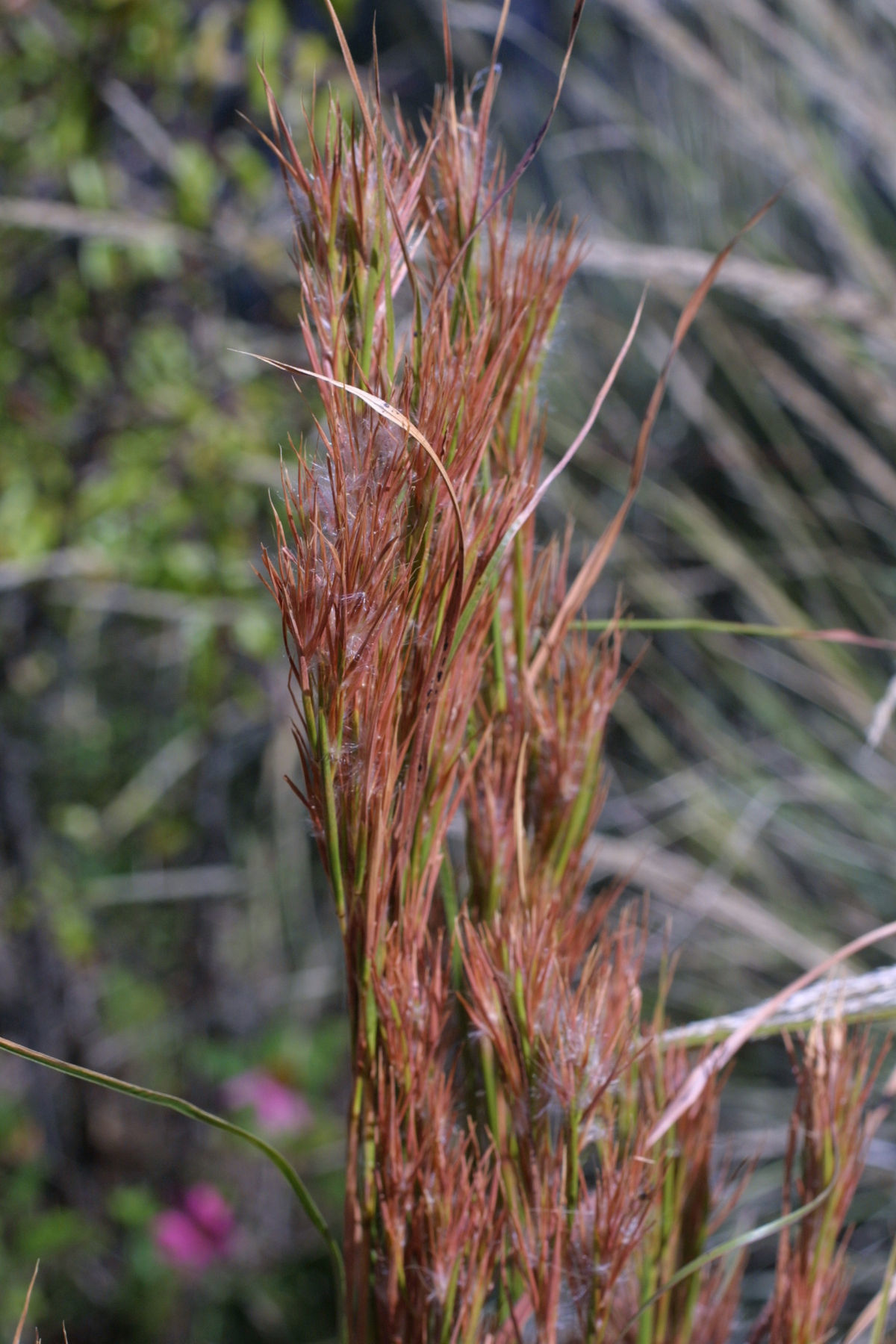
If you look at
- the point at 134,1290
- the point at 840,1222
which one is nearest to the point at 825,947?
the point at 840,1222

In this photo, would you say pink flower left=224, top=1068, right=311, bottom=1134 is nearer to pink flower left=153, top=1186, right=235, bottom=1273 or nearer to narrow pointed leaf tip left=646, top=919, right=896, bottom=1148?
pink flower left=153, top=1186, right=235, bottom=1273

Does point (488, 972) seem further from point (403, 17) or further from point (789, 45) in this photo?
point (403, 17)

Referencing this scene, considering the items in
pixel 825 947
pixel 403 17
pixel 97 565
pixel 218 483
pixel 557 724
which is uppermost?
pixel 403 17

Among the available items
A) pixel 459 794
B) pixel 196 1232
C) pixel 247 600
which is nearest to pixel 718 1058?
pixel 459 794

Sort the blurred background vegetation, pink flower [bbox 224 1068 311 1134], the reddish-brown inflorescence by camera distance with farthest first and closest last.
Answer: pink flower [bbox 224 1068 311 1134] → the blurred background vegetation → the reddish-brown inflorescence

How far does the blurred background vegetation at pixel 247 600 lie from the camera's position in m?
1.28

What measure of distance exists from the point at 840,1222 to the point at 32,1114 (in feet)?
4.68

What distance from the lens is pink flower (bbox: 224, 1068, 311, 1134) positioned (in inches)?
55.6

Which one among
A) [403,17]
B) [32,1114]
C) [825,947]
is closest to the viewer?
[825,947]

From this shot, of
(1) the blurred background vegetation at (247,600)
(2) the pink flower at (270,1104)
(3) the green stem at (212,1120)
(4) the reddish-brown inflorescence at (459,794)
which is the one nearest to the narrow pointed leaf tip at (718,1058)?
(4) the reddish-brown inflorescence at (459,794)

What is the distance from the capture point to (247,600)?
142cm

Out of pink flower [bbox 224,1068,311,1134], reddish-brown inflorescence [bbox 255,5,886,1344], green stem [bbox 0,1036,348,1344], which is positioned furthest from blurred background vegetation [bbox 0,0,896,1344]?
green stem [bbox 0,1036,348,1344]

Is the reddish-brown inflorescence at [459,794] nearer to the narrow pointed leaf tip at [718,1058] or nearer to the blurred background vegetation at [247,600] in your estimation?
the narrow pointed leaf tip at [718,1058]

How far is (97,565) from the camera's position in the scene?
128 centimetres
